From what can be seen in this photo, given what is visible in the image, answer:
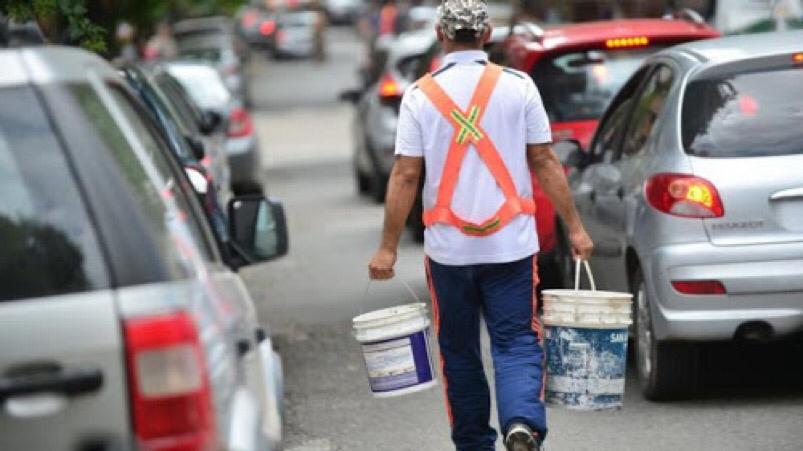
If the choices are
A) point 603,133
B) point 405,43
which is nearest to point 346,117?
point 405,43

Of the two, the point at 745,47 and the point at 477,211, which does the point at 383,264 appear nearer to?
the point at 477,211

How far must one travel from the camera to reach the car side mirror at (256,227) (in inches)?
237

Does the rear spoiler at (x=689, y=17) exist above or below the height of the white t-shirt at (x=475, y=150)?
below

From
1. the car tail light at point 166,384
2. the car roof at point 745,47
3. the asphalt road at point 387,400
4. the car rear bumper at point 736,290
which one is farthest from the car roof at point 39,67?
the car roof at point 745,47

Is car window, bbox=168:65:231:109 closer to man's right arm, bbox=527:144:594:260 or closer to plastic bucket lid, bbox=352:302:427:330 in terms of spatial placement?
man's right arm, bbox=527:144:594:260

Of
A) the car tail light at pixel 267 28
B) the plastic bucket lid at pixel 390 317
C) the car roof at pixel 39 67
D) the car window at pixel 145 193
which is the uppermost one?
the car roof at pixel 39 67

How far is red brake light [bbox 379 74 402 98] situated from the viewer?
701 inches

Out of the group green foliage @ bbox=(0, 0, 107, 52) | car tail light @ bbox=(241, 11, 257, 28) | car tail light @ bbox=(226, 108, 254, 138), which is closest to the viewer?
green foliage @ bbox=(0, 0, 107, 52)

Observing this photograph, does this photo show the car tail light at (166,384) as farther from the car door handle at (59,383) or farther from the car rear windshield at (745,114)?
the car rear windshield at (745,114)

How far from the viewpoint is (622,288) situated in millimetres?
9086

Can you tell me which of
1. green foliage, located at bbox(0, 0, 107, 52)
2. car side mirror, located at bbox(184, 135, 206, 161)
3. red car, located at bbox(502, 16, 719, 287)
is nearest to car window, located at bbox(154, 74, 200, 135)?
car side mirror, located at bbox(184, 135, 206, 161)

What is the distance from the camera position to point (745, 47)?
8672 mm

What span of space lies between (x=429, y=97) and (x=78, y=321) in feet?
9.95

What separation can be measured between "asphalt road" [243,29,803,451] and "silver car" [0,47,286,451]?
150 inches
